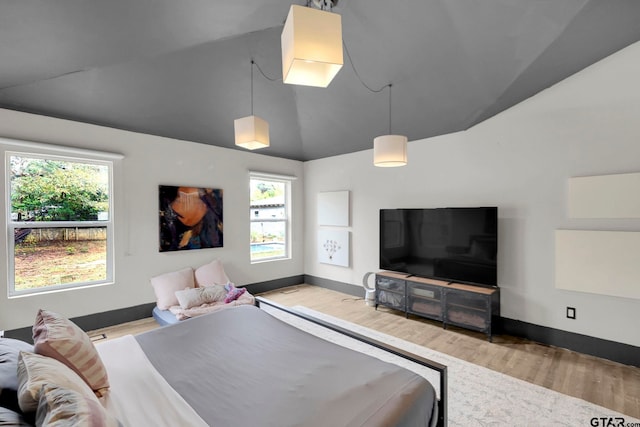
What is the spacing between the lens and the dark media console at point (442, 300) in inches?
128

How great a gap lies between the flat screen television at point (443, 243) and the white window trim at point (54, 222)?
3669 mm

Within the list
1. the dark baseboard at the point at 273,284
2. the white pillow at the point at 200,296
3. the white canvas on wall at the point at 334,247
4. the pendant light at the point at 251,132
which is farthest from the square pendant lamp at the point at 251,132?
the dark baseboard at the point at 273,284

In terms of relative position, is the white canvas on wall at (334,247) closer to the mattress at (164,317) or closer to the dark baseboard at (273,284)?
the dark baseboard at (273,284)

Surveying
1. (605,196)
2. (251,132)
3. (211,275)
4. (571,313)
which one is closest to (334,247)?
(211,275)

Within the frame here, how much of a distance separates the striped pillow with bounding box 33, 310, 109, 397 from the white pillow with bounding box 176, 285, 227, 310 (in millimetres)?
2353

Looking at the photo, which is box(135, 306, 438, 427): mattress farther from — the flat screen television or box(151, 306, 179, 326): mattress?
the flat screen television

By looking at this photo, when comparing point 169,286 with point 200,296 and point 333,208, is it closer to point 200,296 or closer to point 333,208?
point 200,296

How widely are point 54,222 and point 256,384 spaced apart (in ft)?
11.0

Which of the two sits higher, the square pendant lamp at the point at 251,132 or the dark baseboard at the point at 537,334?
the square pendant lamp at the point at 251,132

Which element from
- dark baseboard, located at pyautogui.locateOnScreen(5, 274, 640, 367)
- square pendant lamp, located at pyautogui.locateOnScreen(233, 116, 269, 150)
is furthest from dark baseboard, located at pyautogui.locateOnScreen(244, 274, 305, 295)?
square pendant lamp, located at pyautogui.locateOnScreen(233, 116, 269, 150)

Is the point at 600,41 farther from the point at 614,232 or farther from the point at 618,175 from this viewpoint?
the point at 614,232

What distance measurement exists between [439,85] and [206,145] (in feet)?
11.1

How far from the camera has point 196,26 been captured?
2.32 m

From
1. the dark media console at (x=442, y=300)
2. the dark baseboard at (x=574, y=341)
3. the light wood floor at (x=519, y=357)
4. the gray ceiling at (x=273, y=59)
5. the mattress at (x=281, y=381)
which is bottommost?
the light wood floor at (x=519, y=357)
